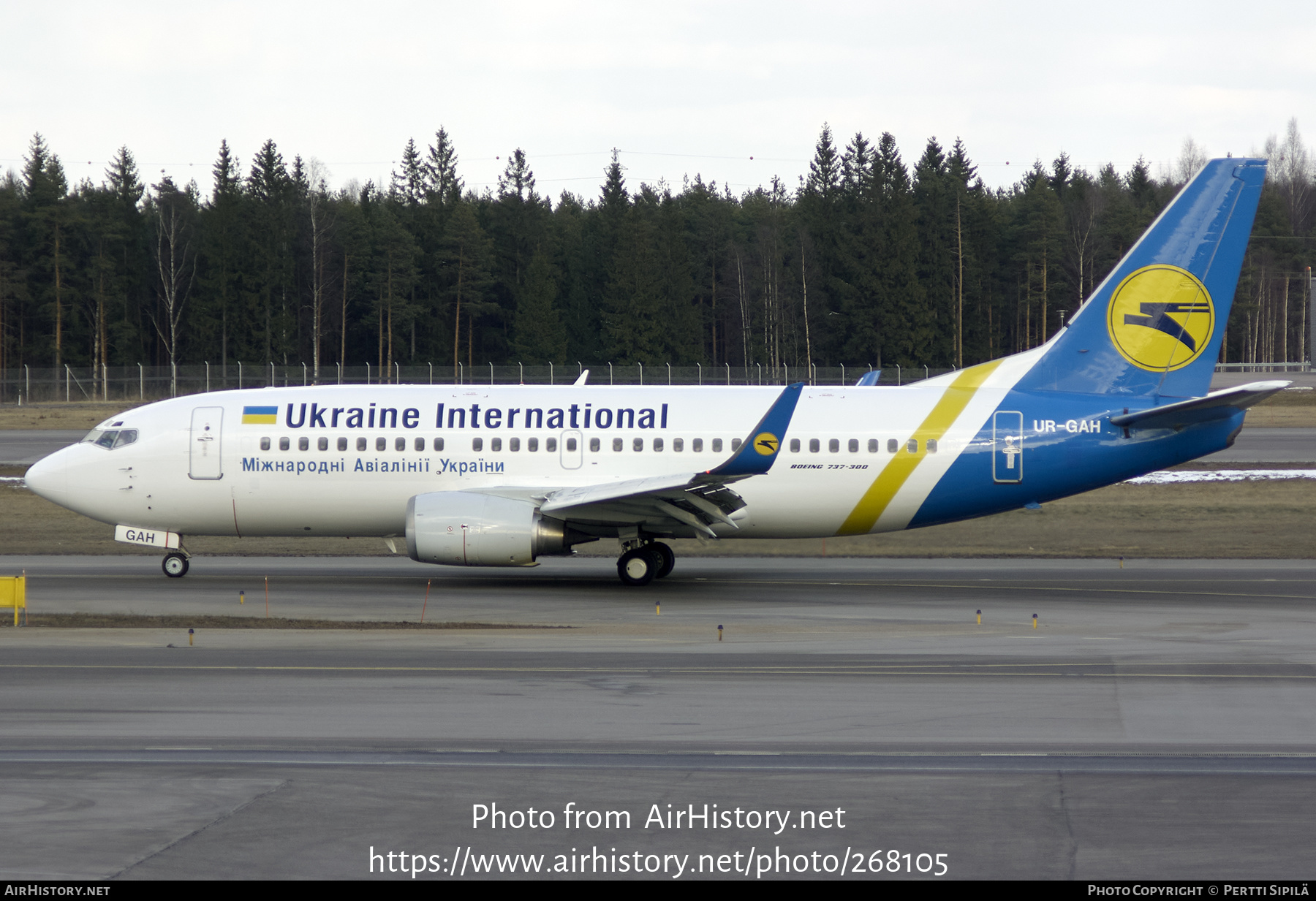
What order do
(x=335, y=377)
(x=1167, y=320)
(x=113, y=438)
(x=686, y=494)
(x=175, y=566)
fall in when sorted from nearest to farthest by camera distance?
(x=686, y=494) → (x=1167, y=320) → (x=175, y=566) → (x=113, y=438) → (x=335, y=377)

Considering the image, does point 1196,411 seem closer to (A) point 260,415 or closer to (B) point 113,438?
(A) point 260,415

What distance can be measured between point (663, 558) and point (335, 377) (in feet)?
228

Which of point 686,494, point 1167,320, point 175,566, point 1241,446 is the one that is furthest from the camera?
point 1241,446

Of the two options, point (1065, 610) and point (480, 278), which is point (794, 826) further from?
point (480, 278)

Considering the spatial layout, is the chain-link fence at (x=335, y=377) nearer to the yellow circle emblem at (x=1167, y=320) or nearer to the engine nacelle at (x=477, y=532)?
the yellow circle emblem at (x=1167, y=320)

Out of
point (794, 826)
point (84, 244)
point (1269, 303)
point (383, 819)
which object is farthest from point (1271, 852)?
point (1269, 303)

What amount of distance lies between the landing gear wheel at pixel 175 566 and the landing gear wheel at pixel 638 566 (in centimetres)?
912

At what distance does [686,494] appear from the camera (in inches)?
938

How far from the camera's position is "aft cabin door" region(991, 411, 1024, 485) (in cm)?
2556

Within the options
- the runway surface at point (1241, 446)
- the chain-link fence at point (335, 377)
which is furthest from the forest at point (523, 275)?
the runway surface at point (1241, 446)

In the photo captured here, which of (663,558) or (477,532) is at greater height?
(477,532)

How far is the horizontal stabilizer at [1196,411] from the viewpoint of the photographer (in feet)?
76.7

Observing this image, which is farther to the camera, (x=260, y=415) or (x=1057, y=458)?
(x=260, y=415)

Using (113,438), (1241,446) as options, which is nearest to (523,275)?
(1241,446)
